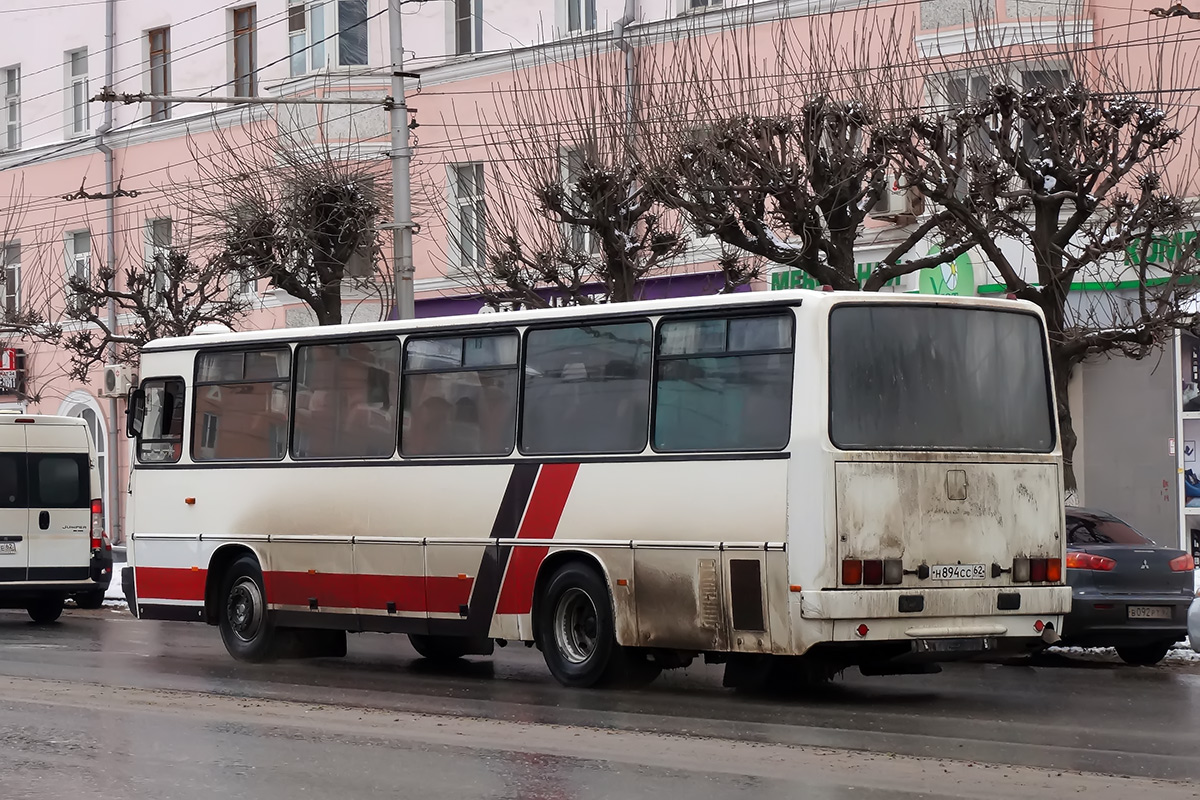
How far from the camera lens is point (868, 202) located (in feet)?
70.4

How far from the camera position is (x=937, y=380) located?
1377 cm

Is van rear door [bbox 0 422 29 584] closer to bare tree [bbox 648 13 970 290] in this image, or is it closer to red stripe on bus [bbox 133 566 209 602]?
red stripe on bus [bbox 133 566 209 602]

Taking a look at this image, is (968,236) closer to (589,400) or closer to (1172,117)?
(1172,117)

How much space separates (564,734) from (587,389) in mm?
4049

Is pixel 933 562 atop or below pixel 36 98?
below

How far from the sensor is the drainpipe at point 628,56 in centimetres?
2446

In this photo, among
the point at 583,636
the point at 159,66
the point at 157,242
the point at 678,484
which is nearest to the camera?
the point at 678,484

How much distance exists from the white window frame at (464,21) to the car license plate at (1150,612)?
18919 mm

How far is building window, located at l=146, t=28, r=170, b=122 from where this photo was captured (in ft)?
128

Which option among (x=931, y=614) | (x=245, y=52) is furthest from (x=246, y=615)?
(x=245, y=52)

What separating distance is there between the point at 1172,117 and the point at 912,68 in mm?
3228

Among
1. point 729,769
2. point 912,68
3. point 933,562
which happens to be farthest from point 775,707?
point 912,68

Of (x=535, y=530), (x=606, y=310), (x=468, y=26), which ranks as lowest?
(x=535, y=530)

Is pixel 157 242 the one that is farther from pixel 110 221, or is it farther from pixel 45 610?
pixel 45 610
